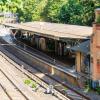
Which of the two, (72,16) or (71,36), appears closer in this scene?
(71,36)

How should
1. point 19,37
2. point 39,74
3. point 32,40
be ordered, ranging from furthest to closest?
point 19,37
point 32,40
point 39,74

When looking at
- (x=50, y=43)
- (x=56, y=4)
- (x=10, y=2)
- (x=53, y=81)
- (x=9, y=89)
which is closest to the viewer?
(x=10, y=2)

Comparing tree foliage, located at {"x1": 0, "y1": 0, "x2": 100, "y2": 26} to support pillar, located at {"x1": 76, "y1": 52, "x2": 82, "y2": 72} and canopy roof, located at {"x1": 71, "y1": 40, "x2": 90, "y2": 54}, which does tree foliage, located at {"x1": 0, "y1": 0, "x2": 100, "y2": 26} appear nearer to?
canopy roof, located at {"x1": 71, "y1": 40, "x2": 90, "y2": 54}

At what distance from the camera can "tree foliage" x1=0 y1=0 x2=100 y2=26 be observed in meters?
48.0

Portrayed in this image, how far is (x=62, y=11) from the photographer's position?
2184 inches

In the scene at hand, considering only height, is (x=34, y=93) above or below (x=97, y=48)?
below

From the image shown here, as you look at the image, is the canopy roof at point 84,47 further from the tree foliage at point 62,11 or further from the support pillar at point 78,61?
the tree foliage at point 62,11

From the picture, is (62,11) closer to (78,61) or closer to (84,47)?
(78,61)

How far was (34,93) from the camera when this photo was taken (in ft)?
76.2

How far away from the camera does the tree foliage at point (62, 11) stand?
48000 millimetres

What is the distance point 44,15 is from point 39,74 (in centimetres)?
4079

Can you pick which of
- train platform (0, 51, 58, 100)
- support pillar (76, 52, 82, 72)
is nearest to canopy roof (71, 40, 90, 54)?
support pillar (76, 52, 82, 72)

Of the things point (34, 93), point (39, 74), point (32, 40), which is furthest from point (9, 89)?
point (32, 40)

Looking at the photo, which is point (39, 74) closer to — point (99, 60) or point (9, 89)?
point (9, 89)
